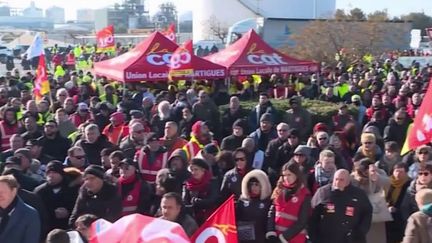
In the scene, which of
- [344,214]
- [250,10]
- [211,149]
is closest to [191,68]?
[211,149]

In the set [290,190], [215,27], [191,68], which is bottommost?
[290,190]

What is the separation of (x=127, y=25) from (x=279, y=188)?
129433 mm

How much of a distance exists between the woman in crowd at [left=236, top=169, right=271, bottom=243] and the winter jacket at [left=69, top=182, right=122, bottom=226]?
116cm

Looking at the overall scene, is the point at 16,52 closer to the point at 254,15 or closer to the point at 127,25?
the point at 254,15

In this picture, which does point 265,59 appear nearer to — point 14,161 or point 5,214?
point 14,161

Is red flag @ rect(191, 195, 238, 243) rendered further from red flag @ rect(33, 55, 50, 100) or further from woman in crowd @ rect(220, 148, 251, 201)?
red flag @ rect(33, 55, 50, 100)

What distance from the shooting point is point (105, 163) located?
355 inches

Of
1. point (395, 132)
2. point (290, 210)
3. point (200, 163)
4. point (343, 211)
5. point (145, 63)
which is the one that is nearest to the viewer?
point (343, 211)

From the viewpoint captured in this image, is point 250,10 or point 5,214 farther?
point 250,10

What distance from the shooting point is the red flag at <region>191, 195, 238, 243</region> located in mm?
5949

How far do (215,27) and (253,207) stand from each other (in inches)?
2368

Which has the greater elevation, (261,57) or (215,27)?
(215,27)

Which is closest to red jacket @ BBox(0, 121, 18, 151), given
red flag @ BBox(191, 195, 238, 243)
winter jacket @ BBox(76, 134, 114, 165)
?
winter jacket @ BBox(76, 134, 114, 165)

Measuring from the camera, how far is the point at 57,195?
7.47 metres
